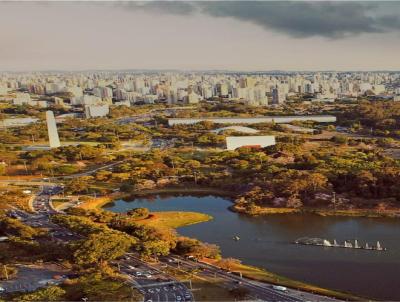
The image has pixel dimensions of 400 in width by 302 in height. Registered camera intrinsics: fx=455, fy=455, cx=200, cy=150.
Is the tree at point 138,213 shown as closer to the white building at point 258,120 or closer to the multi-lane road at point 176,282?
the multi-lane road at point 176,282

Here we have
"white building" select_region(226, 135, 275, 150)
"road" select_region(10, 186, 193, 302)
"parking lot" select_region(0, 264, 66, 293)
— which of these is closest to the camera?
"road" select_region(10, 186, 193, 302)

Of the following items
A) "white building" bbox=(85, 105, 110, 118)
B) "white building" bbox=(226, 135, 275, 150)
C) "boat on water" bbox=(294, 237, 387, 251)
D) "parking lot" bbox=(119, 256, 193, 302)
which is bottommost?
"boat on water" bbox=(294, 237, 387, 251)

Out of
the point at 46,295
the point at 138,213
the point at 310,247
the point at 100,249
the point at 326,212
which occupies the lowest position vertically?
the point at 310,247

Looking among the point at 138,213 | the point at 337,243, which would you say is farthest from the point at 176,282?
the point at 138,213

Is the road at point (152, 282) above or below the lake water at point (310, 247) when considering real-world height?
above

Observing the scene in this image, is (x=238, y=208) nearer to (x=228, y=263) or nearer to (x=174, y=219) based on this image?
(x=174, y=219)

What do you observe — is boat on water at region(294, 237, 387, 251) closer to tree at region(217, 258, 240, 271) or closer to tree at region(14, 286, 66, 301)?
tree at region(217, 258, 240, 271)

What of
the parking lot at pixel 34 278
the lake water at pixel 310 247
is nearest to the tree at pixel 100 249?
the parking lot at pixel 34 278

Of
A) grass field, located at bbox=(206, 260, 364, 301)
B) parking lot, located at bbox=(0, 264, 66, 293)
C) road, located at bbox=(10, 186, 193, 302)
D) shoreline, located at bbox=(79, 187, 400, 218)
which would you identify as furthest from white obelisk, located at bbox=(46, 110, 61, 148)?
grass field, located at bbox=(206, 260, 364, 301)
